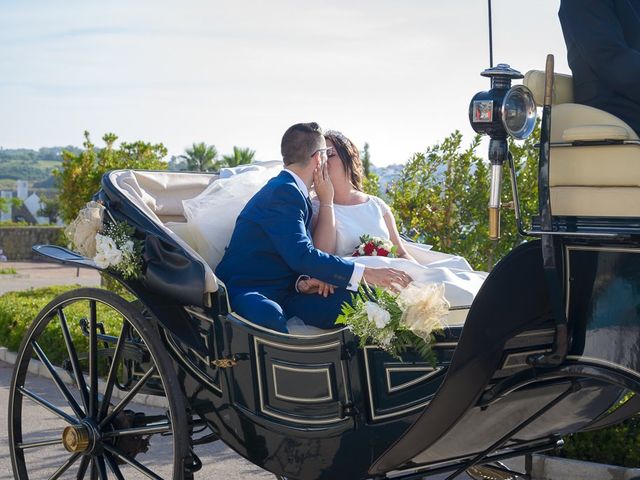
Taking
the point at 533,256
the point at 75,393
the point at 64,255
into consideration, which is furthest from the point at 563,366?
the point at 75,393

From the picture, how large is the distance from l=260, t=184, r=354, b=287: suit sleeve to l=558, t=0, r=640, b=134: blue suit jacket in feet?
3.78

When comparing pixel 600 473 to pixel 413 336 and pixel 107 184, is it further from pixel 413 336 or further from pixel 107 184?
pixel 107 184

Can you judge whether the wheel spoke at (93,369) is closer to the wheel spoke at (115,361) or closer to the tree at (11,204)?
the wheel spoke at (115,361)

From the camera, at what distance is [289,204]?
3879 millimetres

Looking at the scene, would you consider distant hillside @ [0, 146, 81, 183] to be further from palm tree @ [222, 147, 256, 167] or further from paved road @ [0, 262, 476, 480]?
paved road @ [0, 262, 476, 480]

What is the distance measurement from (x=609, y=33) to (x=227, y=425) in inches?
76.2

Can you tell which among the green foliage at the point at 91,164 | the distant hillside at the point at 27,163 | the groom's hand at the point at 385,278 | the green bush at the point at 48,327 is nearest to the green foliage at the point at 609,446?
the groom's hand at the point at 385,278

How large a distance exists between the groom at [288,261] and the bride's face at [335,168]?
1.42ft

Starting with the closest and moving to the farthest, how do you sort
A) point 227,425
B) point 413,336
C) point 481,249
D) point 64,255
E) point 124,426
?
point 413,336
point 227,425
point 124,426
point 64,255
point 481,249

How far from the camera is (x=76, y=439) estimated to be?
12.8ft

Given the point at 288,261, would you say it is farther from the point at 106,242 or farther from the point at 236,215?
the point at 106,242

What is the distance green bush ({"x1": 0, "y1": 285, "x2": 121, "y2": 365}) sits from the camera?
773 cm

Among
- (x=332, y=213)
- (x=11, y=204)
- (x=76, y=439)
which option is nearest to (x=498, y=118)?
(x=332, y=213)

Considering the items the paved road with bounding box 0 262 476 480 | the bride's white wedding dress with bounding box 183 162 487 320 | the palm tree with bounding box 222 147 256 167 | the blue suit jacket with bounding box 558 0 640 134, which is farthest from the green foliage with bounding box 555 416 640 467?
the palm tree with bounding box 222 147 256 167
